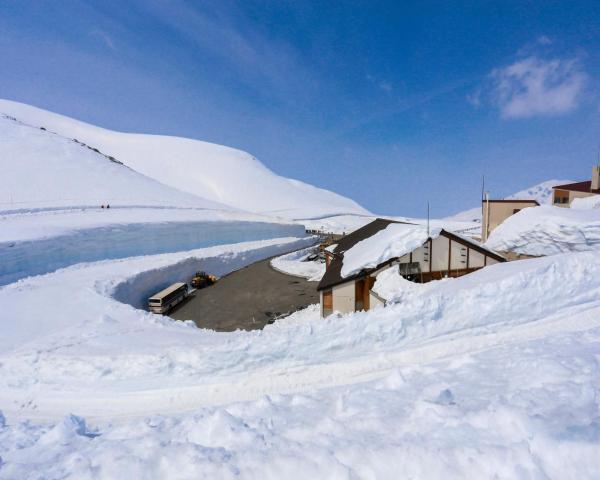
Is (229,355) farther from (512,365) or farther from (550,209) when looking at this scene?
(550,209)

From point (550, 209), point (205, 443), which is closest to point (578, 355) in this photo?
point (205, 443)

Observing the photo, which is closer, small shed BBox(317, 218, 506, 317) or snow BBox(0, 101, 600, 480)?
snow BBox(0, 101, 600, 480)

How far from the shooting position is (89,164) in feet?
159

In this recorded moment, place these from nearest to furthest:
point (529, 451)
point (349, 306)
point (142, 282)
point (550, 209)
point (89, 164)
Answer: point (529, 451), point (550, 209), point (349, 306), point (142, 282), point (89, 164)

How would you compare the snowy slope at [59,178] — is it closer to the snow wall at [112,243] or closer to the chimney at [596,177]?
the snow wall at [112,243]

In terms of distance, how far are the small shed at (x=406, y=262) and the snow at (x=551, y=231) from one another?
1100 millimetres

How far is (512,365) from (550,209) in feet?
33.0

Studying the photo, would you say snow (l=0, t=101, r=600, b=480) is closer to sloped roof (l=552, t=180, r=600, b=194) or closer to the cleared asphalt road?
the cleared asphalt road

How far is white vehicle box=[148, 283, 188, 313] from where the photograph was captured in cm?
1739

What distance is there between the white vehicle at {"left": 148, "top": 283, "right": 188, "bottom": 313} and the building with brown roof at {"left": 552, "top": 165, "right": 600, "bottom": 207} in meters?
30.9

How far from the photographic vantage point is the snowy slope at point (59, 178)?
111ft

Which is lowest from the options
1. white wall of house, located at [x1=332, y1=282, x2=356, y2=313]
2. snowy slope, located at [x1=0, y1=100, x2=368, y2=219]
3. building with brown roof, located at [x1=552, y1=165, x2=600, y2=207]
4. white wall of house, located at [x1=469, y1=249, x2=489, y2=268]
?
white wall of house, located at [x1=332, y1=282, x2=356, y2=313]

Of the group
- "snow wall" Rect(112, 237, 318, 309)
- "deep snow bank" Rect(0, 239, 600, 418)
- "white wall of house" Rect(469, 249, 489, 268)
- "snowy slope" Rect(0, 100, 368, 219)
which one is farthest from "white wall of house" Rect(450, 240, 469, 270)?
"snowy slope" Rect(0, 100, 368, 219)

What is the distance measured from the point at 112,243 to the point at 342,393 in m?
25.5
